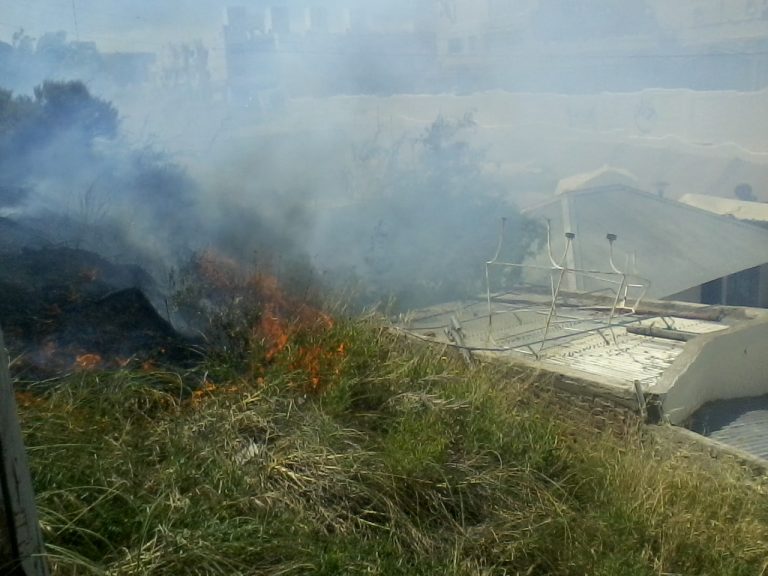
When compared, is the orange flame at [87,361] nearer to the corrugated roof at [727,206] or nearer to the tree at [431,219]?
the tree at [431,219]

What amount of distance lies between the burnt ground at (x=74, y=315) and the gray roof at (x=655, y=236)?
28.8 ft

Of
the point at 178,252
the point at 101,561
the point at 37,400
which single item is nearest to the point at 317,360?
the point at 37,400

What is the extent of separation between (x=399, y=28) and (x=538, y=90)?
354 cm

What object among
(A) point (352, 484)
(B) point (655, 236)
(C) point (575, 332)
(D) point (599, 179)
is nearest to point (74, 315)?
(A) point (352, 484)

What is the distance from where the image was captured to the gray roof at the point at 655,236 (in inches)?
527

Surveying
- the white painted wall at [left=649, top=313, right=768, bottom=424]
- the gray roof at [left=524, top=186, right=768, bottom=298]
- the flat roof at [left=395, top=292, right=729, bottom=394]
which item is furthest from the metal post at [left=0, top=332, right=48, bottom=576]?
the gray roof at [left=524, top=186, right=768, bottom=298]

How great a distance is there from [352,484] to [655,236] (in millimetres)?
12631

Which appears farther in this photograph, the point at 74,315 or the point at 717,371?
the point at 717,371

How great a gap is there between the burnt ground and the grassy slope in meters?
0.34

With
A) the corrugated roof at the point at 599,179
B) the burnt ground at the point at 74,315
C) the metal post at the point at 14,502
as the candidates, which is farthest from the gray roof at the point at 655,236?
the metal post at the point at 14,502

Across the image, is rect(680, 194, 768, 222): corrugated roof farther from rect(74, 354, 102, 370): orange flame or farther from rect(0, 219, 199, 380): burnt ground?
rect(74, 354, 102, 370): orange flame

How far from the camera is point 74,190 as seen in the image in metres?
6.15

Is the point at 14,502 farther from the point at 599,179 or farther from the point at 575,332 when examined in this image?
the point at 599,179

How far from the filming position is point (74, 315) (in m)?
4.42
